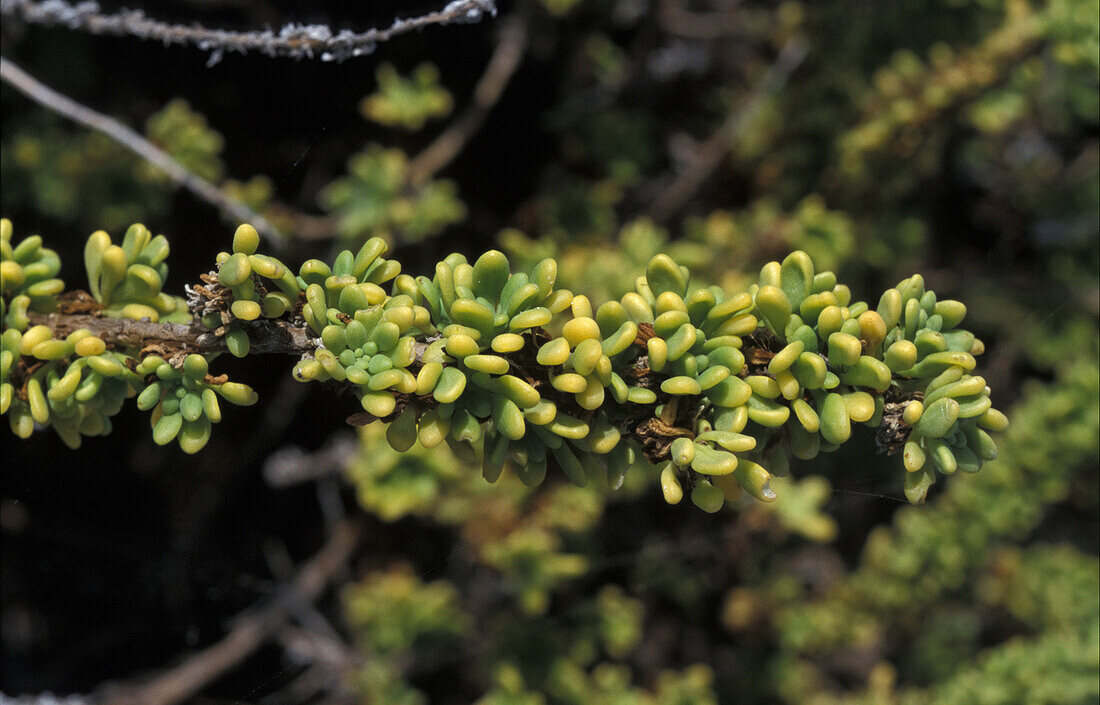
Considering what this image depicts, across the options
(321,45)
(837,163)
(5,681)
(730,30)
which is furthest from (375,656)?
(730,30)

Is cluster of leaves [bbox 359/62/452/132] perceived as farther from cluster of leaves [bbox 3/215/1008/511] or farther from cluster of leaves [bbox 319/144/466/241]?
cluster of leaves [bbox 3/215/1008/511]

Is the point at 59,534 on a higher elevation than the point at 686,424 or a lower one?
lower

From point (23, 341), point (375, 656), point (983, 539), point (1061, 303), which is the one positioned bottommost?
point (375, 656)

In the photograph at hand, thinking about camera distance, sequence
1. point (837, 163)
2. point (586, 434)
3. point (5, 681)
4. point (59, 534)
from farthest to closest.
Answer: point (837, 163) → point (5, 681) → point (59, 534) → point (586, 434)

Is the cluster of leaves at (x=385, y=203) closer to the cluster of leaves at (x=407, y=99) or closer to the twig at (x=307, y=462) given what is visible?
the cluster of leaves at (x=407, y=99)

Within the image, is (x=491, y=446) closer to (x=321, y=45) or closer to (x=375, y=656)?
(x=321, y=45)

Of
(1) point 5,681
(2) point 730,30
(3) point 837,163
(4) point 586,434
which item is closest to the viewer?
(4) point 586,434
